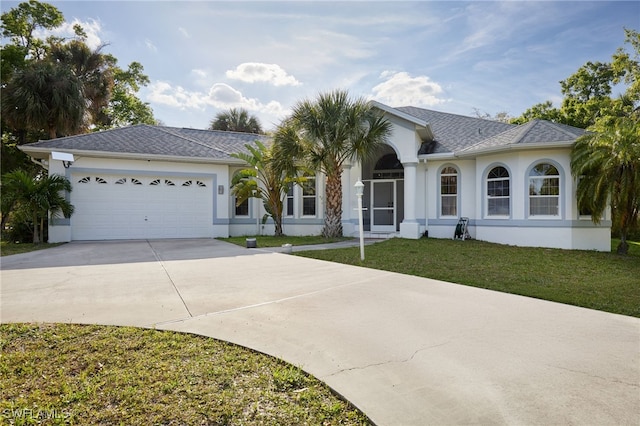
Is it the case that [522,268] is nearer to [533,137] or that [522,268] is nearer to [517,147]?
[517,147]

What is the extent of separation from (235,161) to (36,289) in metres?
10.9

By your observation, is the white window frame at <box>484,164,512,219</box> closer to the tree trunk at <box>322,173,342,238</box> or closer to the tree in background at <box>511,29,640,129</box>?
the tree trunk at <box>322,173,342,238</box>

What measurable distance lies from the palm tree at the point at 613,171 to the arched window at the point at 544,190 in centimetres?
93

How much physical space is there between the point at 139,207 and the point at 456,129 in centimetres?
1567

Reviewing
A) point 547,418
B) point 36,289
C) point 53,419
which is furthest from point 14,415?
point 36,289

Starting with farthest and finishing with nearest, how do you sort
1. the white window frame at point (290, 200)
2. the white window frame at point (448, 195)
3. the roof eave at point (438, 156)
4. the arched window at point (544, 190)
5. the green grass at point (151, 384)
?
the white window frame at point (290, 200), the white window frame at point (448, 195), the roof eave at point (438, 156), the arched window at point (544, 190), the green grass at point (151, 384)

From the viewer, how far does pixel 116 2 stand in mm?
10672

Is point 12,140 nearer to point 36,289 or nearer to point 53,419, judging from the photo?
point 36,289

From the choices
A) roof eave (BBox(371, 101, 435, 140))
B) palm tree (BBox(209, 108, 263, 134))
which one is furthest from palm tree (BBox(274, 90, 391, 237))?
palm tree (BBox(209, 108, 263, 134))

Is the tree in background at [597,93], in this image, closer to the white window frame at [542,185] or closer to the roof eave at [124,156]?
the white window frame at [542,185]

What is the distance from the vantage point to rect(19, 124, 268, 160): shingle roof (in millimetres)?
14430

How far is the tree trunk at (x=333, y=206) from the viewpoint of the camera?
1449cm

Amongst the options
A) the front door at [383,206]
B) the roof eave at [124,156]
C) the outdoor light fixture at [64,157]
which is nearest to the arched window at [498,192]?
the front door at [383,206]

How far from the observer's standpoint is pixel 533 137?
43.1ft
